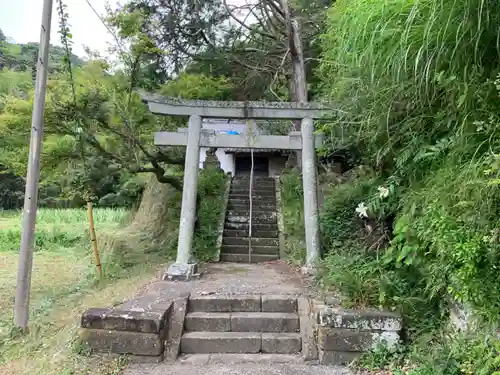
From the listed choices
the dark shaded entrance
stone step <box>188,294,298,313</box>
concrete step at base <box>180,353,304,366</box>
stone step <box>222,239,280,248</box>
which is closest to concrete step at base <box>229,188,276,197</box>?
stone step <box>222,239,280,248</box>

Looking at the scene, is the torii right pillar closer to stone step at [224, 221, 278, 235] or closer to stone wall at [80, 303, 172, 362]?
stone step at [224, 221, 278, 235]

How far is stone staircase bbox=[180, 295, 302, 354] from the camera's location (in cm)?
386

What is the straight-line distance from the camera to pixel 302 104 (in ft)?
19.9

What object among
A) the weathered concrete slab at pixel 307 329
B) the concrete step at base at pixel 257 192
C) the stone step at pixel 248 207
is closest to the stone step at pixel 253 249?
the stone step at pixel 248 207

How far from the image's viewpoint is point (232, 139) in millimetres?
6109

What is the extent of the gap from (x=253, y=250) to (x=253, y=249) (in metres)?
0.02

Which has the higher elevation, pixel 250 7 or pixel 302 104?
pixel 250 7

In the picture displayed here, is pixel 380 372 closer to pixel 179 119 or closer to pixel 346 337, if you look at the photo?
pixel 346 337

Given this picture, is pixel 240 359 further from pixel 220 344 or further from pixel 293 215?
pixel 293 215

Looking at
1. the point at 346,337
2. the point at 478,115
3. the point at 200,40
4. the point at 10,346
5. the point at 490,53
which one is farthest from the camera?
the point at 200,40

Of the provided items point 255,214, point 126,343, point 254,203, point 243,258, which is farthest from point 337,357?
point 254,203

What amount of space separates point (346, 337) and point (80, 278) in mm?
5766

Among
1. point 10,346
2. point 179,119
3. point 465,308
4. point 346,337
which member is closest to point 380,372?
point 346,337

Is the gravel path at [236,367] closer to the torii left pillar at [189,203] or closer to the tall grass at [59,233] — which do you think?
the torii left pillar at [189,203]
